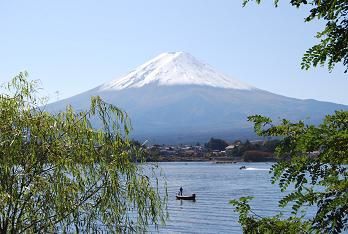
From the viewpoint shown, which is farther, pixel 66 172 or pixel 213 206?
pixel 213 206

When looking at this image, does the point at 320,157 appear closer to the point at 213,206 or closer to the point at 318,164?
the point at 318,164

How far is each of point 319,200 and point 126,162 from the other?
8.11 meters

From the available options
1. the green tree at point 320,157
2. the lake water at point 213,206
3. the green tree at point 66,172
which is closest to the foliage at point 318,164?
the green tree at point 320,157

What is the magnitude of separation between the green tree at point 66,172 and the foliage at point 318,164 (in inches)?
256

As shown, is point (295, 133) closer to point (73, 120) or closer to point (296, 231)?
point (296, 231)

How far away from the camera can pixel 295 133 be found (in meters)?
6.99

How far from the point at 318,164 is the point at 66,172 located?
26.3 ft

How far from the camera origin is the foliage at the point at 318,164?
5738 mm

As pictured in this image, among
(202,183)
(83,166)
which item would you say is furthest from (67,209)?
(202,183)

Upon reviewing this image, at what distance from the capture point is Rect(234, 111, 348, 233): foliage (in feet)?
18.8

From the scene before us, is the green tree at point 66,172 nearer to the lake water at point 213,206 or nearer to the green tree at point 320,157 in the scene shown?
the green tree at point 320,157

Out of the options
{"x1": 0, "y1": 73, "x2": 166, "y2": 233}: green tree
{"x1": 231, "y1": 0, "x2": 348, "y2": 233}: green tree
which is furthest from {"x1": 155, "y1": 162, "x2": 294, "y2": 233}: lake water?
{"x1": 231, "y1": 0, "x2": 348, "y2": 233}: green tree

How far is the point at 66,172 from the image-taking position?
13.1 metres

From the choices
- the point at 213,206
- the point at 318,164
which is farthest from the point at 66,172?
the point at 213,206
